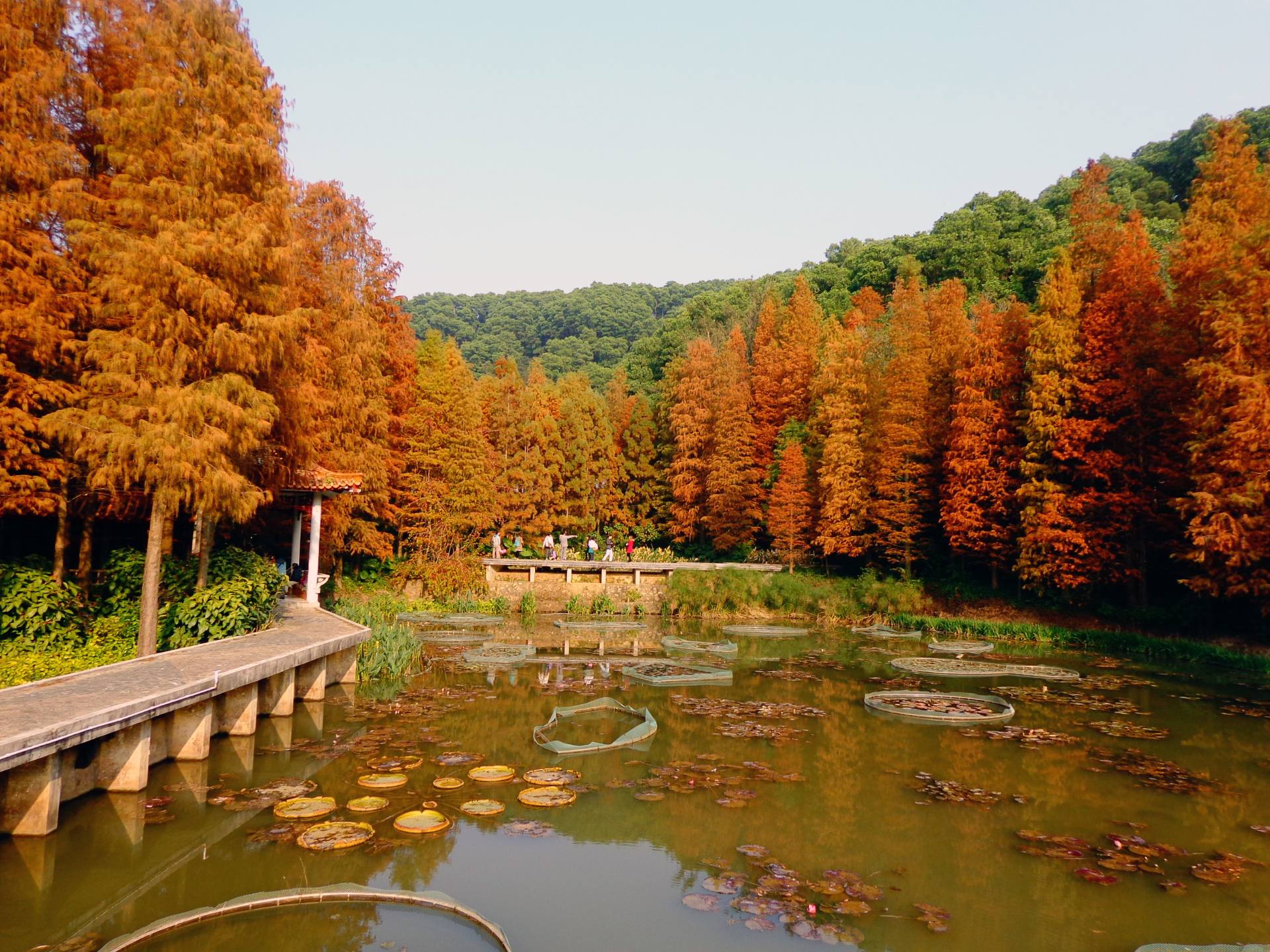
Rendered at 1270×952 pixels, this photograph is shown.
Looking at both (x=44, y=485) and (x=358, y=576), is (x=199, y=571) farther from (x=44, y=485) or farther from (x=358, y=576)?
(x=358, y=576)

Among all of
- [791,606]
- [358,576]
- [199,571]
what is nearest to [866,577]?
[791,606]

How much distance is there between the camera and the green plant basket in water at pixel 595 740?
9945 millimetres

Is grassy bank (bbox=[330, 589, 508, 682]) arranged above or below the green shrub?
below

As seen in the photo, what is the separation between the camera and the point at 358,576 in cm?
2658

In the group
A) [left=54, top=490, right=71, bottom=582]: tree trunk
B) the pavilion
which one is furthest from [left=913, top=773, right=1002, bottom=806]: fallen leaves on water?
the pavilion

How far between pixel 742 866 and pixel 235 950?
392cm

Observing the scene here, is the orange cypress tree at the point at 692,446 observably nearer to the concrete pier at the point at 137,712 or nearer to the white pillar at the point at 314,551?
the white pillar at the point at 314,551

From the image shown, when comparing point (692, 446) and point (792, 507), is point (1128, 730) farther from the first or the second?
Answer: point (692, 446)

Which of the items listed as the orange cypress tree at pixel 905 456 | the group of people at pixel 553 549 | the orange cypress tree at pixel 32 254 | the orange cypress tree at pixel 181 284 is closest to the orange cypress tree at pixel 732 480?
the group of people at pixel 553 549

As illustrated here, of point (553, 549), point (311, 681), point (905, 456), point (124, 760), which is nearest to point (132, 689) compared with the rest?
point (124, 760)

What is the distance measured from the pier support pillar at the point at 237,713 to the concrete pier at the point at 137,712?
1 cm

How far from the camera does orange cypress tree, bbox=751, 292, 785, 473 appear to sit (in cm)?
3628

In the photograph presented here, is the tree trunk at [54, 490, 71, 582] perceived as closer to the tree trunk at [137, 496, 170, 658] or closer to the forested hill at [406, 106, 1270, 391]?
the tree trunk at [137, 496, 170, 658]

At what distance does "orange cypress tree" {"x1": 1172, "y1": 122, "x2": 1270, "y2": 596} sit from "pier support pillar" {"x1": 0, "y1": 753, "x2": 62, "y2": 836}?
2076 centimetres
